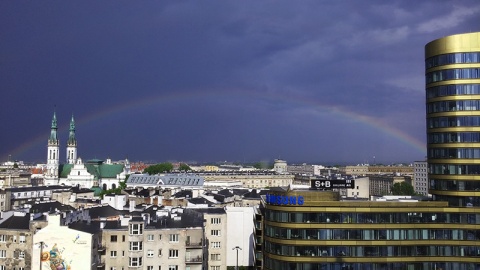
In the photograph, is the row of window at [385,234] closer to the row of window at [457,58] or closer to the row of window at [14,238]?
the row of window at [457,58]

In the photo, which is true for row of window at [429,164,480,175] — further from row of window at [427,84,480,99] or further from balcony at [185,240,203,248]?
balcony at [185,240,203,248]

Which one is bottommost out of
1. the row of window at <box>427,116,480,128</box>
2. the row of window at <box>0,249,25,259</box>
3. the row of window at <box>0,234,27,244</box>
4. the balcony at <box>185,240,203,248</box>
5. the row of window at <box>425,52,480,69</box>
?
the row of window at <box>0,249,25,259</box>

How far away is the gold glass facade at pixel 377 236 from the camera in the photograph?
60.4 m

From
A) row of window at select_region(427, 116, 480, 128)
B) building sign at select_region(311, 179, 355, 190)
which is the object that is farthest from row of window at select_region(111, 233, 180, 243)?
row of window at select_region(427, 116, 480, 128)

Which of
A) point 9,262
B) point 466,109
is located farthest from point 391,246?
point 9,262

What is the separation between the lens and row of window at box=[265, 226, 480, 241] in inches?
2391

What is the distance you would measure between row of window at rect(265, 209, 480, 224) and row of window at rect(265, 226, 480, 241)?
1.19 meters

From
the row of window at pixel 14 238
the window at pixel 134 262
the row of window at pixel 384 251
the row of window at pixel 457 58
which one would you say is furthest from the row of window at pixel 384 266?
the row of window at pixel 14 238

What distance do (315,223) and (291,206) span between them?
3.71m

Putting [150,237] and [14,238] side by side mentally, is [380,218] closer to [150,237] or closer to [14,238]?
[150,237]

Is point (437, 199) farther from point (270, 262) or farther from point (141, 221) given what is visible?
point (141, 221)

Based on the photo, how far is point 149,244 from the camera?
66.1 meters

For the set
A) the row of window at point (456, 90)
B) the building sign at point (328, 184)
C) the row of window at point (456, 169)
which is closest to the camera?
the row of window at point (456, 169)

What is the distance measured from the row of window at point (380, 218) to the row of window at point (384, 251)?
10.7 feet
